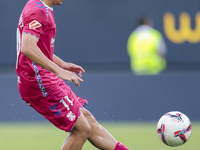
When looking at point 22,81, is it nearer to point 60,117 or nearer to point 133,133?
point 60,117

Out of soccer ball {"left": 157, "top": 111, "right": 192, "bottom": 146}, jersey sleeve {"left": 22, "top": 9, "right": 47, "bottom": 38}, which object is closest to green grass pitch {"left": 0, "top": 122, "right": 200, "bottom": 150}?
soccer ball {"left": 157, "top": 111, "right": 192, "bottom": 146}

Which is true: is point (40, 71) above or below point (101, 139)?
above

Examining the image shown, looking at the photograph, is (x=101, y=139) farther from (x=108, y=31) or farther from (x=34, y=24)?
(x=108, y=31)

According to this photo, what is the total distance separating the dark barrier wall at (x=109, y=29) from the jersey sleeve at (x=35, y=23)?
6.52 meters

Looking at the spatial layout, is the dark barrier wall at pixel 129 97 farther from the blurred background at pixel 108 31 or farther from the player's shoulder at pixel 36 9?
the player's shoulder at pixel 36 9

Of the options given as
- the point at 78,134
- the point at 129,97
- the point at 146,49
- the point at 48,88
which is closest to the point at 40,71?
the point at 48,88

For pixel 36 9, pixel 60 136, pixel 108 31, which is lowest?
pixel 60 136

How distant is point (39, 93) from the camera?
4430 mm

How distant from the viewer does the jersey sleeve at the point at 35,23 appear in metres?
4.07

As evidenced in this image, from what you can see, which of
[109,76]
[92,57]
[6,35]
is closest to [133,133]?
[109,76]

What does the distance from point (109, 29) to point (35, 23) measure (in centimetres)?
674

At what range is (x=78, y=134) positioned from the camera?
14.8 feet

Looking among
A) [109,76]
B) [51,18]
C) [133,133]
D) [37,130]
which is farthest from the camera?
[109,76]

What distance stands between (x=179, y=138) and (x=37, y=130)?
4509 millimetres
